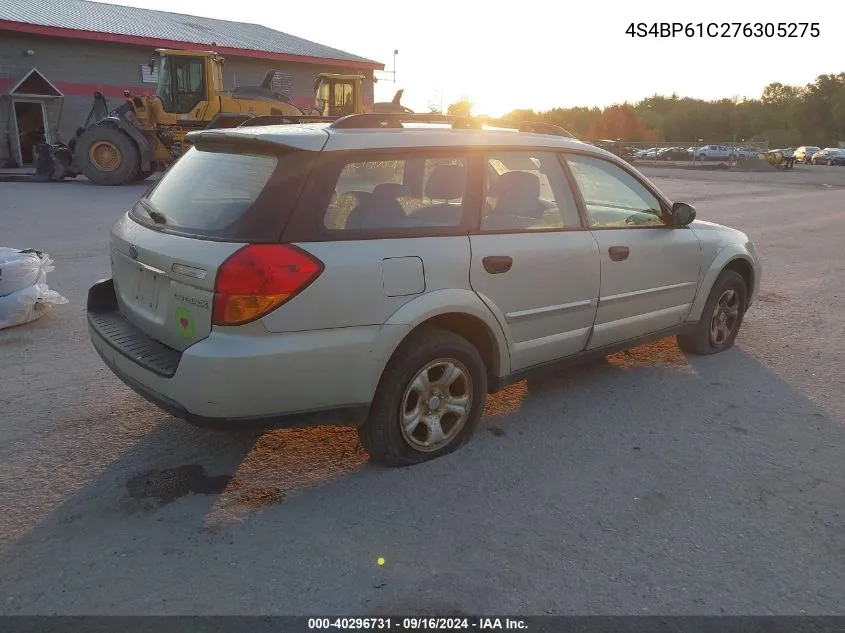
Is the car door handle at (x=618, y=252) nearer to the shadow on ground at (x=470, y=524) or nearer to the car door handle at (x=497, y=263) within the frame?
the car door handle at (x=497, y=263)

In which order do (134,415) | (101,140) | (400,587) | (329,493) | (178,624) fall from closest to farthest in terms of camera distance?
(178,624) → (400,587) → (329,493) → (134,415) → (101,140)

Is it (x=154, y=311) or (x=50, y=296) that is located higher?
(x=154, y=311)

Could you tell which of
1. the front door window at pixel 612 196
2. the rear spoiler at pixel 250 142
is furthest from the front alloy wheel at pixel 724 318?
the rear spoiler at pixel 250 142

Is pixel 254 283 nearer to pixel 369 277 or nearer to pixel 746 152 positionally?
pixel 369 277

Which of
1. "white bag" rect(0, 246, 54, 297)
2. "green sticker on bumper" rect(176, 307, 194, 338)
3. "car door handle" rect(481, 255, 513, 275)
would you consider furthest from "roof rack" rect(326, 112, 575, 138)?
"white bag" rect(0, 246, 54, 297)

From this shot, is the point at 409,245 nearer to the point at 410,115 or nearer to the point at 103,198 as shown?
the point at 410,115

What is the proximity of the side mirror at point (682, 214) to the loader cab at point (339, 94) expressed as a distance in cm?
1799

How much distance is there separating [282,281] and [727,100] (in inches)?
4066

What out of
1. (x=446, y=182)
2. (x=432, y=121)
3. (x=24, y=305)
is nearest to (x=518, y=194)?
(x=446, y=182)

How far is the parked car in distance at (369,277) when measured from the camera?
2.80m

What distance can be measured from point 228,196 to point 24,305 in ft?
10.6

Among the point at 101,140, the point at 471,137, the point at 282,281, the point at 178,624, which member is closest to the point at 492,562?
the point at 178,624

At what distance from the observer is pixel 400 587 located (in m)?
2.47

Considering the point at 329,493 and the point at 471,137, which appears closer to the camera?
the point at 329,493
